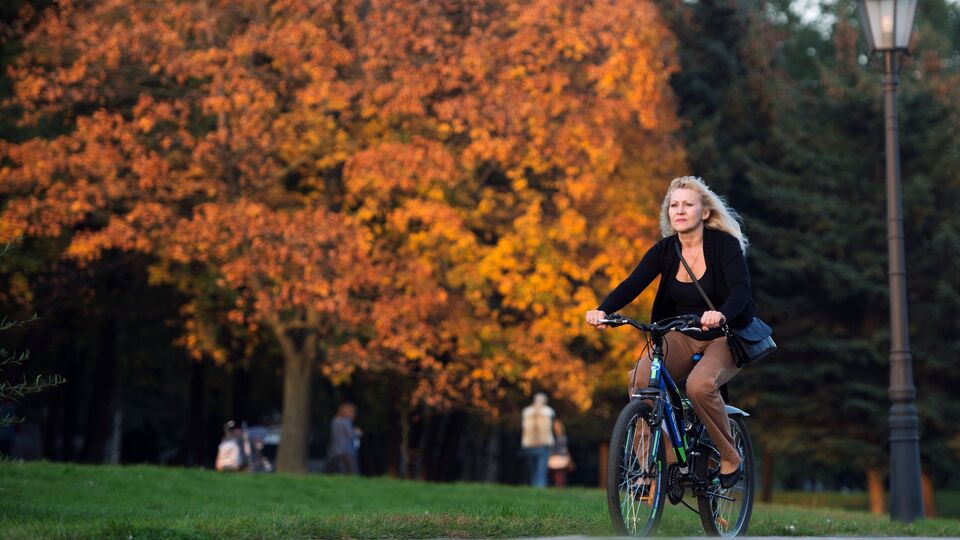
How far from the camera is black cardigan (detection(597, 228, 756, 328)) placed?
7758 millimetres

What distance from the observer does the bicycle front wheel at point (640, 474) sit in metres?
7.32

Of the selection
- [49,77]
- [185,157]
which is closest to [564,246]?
[185,157]

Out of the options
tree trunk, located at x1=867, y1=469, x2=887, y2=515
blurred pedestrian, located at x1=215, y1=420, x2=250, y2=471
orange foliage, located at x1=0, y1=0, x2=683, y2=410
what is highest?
orange foliage, located at x1=0, y1=0, x2=683, y2=410

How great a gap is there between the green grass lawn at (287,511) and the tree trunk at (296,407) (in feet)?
14.8

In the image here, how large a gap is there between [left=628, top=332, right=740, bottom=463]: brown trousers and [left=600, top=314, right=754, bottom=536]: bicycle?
7cm

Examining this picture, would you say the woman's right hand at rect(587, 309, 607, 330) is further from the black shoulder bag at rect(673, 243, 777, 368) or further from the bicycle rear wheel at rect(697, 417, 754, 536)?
the bicycle rear wheel at rect(697, 417, 754, 536)

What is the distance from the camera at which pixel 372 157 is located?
2005 centimetres

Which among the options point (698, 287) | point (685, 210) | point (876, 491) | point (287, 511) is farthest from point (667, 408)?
point (876, 491)

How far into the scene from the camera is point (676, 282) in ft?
26.2

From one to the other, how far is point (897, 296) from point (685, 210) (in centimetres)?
551

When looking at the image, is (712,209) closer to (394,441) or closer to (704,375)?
(704,375)

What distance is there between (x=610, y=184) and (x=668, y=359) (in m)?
14.4

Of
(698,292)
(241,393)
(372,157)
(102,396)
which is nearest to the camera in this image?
(698,292)

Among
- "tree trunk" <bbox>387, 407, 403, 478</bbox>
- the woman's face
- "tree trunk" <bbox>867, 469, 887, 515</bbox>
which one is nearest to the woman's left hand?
the woman's face
